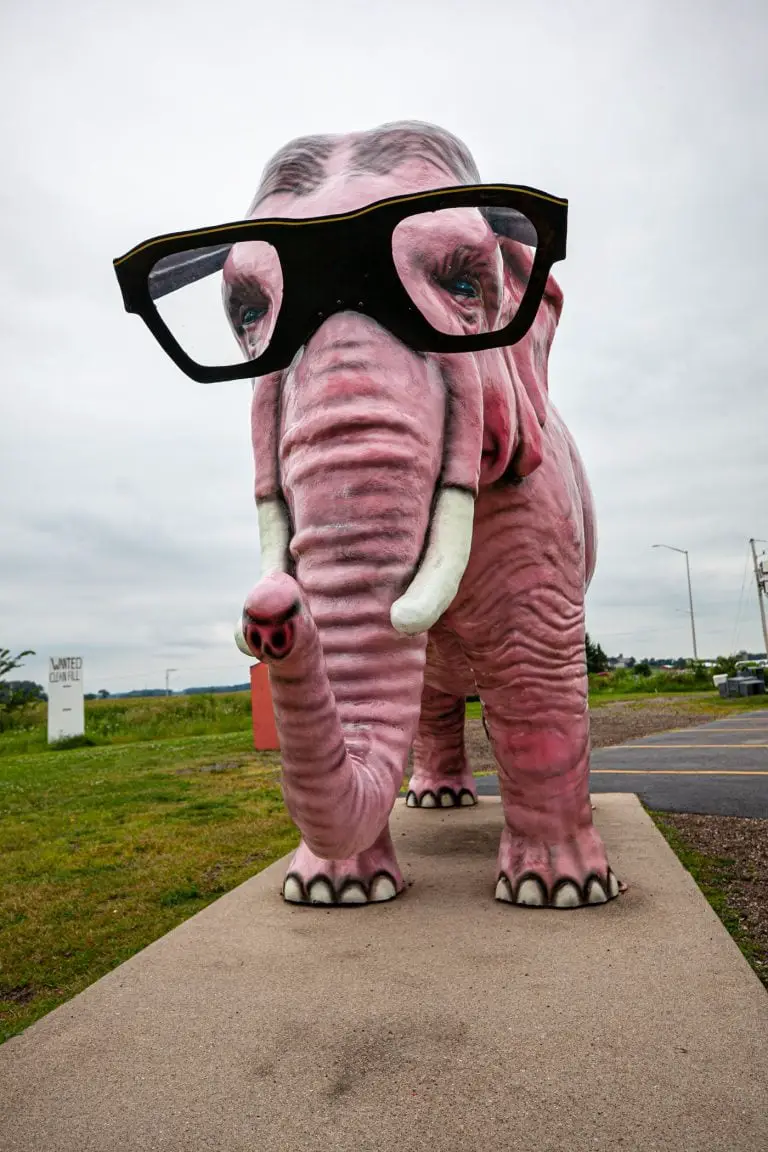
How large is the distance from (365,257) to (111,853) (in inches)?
152

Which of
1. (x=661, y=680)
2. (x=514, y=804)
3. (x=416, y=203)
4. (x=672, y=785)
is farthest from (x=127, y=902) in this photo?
(x=661, y=680)

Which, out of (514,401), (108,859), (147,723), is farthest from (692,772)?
(147,723)

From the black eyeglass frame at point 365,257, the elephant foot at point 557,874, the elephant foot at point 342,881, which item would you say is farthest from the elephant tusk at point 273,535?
the elephant foot at point 557,874

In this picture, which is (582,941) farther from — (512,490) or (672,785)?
(672,785)

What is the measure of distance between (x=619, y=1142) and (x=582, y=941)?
1162 millimetres

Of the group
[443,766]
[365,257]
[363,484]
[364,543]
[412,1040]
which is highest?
[365,257]

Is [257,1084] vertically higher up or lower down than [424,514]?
lower down

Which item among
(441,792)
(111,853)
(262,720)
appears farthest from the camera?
(262,720)

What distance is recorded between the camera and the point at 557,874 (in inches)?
127

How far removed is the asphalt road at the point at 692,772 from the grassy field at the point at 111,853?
7.45 feet

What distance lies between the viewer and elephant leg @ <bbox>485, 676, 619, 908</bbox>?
10.6 ft

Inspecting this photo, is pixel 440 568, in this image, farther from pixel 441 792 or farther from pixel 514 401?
pixel 441 792

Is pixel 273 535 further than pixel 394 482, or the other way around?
pixel 273 535

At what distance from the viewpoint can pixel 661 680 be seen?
1083 inches
